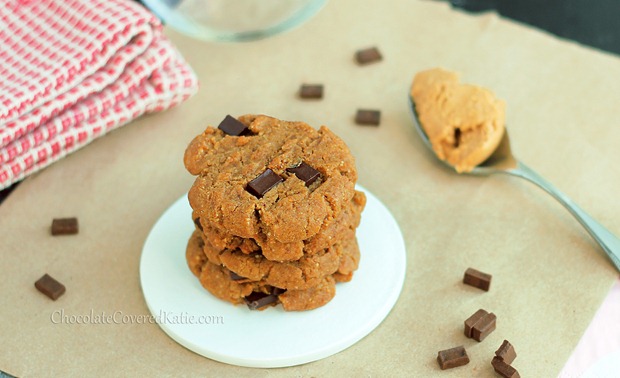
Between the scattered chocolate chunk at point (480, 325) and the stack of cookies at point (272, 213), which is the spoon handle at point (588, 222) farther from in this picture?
the stack of cookies at point (272, 213)

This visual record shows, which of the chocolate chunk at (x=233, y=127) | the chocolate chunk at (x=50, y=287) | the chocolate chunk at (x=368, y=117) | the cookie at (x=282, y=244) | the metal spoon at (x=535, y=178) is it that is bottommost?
the chocolate chunk at (x=50, y=287)

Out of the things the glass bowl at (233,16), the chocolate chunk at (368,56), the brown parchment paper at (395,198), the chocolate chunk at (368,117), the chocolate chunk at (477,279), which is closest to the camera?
the brown parchment paper at (395,198)

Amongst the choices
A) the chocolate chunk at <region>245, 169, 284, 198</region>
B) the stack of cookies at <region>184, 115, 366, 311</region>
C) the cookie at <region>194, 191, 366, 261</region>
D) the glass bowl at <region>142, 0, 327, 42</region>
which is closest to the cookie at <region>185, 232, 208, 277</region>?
the stack of cookies at <region>184, 115, 366, 311</region>

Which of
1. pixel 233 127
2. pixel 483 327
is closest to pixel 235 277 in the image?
pixel 233 127

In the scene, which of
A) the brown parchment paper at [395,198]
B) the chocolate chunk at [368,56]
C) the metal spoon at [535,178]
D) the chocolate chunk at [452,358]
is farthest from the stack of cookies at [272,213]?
the chocolate chunk at [368,56]

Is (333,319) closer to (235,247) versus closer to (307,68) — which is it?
(235,247)

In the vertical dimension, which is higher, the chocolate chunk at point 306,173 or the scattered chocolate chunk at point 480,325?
the chocolate chunk at point 306,173

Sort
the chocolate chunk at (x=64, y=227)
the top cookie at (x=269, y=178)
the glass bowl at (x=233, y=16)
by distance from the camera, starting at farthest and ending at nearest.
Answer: the glass bowl at (x=233, y=16), the chocolate chunk at (x=64, y=227), the top cookie at (x=269, y=178)

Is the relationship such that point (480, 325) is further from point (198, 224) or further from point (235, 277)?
point (198, 224)
